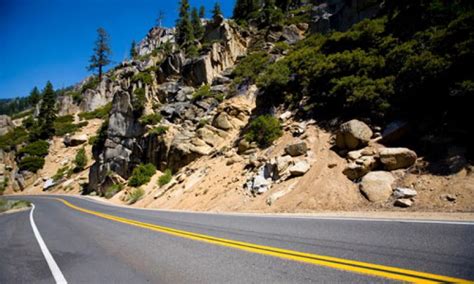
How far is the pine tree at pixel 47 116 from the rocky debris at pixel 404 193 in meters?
61.8

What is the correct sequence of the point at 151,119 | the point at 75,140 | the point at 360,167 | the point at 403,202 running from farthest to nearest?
the point at 75,140, the point at 151,119, the point at 360,167, the point at 403,202

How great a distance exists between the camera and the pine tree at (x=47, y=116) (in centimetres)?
4883

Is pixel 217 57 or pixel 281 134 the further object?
pixel 217 57

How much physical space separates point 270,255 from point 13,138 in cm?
6752

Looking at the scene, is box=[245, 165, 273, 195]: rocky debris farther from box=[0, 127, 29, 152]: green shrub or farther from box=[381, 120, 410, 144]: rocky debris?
box=[0, 127, 29, 152]: green shrub

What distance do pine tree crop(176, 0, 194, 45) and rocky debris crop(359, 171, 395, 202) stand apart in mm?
44877

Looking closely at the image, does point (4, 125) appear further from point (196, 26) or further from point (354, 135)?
point (354, 135)

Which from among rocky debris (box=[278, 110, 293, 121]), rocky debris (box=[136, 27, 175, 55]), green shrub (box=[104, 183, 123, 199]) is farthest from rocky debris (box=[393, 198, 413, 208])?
rocky debris (box=[136, 27, 175, 55])

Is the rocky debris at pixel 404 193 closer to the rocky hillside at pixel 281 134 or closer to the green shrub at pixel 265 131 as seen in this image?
the rocky hillside at pixel 281 134

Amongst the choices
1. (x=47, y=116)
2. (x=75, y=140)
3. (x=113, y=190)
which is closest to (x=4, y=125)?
(x=47, y=116)

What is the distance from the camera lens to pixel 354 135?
11609 mm

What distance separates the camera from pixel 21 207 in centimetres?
1975

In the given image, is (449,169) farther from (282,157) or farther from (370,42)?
(370,42)

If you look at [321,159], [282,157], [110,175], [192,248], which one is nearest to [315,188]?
[321,159]
